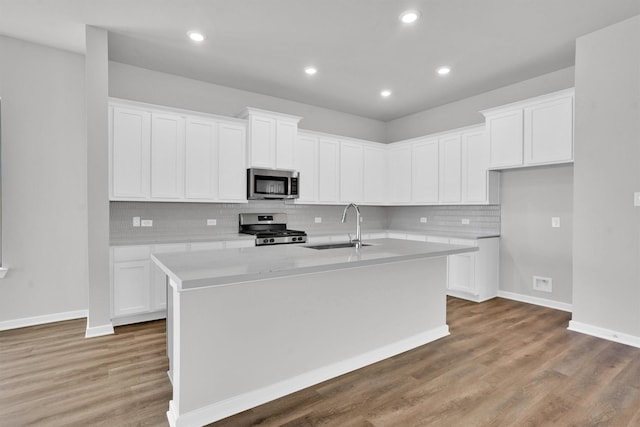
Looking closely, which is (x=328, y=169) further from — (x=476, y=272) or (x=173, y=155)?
(x=476, y=272)

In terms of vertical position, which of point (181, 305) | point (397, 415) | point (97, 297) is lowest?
point (397, 415)

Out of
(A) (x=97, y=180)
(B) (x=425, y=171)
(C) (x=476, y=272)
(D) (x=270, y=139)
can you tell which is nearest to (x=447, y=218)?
(B) (x=425, y=171)

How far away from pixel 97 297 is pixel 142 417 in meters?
1.82

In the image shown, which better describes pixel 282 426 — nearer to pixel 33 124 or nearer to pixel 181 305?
pixel 181 305

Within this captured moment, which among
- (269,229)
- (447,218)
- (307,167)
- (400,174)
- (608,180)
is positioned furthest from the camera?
(400,174)

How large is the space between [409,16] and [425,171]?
2.89 meters

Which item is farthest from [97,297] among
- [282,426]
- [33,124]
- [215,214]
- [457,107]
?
[457,107]

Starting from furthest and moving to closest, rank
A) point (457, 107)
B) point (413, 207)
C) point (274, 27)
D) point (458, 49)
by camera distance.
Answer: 1. point (413, 207)
2. point (457, 107)
3. point (458, 49)
4. point (274, 27)

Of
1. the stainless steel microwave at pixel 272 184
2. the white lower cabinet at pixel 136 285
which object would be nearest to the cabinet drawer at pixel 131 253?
the white lower cabinet at pixel 136 285

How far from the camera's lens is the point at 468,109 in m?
5.23

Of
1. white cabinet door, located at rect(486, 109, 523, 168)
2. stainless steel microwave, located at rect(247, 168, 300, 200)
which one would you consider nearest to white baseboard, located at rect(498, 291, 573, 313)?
white cabinet door, located at rect(486, 109, 523, 168)

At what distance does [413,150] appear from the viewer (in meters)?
5.69

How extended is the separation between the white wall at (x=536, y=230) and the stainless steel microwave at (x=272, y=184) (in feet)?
9.71

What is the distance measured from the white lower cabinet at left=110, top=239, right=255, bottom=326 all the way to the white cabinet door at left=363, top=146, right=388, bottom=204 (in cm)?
329
